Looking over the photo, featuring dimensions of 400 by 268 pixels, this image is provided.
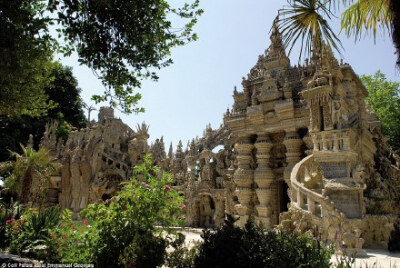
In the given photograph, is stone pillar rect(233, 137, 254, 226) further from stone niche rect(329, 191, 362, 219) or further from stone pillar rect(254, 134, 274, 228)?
stone niche rect(329, 191, 362, 219)

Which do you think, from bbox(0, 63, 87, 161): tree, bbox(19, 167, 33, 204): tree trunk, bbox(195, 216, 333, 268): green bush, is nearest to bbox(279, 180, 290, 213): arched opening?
bbox(195, 216, 333, 268): green bush

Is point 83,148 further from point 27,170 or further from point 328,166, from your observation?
point 328,166

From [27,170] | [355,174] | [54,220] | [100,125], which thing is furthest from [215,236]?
[100,125]

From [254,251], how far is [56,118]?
3092 cm

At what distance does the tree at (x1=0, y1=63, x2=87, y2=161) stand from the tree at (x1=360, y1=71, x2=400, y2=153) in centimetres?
2505

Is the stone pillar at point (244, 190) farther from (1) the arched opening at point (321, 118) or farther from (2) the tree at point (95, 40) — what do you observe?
(2) the tree at point (95, 40)

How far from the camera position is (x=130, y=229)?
543cm

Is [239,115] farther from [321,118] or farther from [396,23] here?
[396,23]

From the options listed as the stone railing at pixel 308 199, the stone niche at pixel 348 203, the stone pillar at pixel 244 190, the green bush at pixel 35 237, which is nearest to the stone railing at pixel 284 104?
the stone pillar at pixel 244 190

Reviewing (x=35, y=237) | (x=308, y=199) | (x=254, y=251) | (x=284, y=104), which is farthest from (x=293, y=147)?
(x=35, y=237)

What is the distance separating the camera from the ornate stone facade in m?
8.63

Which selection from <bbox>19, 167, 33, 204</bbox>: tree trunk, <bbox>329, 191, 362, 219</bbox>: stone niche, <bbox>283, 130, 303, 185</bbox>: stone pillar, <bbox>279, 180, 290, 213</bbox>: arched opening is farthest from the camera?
<bbox>19, 167, 33, 204</bbox>: tree trunk

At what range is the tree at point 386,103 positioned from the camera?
2372 cm

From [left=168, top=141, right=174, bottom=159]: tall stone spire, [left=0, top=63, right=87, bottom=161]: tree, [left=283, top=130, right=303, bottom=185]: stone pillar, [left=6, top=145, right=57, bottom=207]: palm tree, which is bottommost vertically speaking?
[left=6, top=145, right=57, bottom=207]: palm tree
